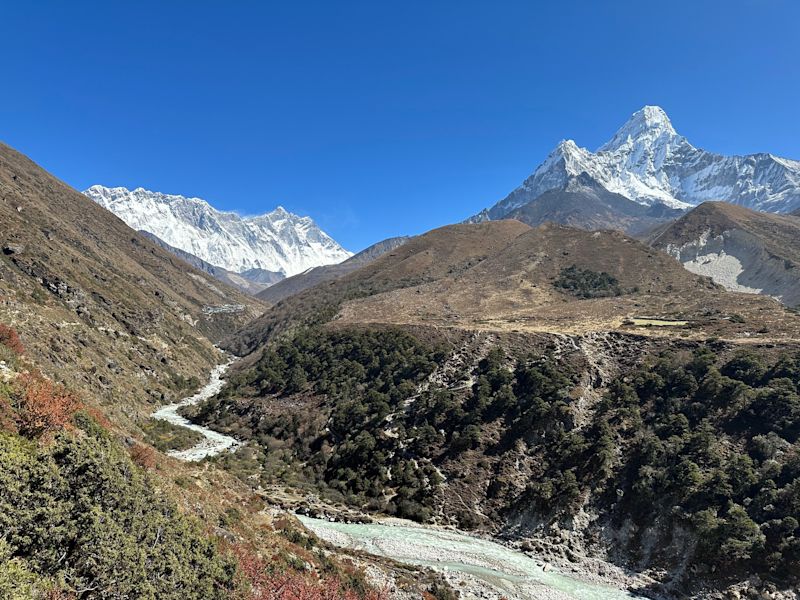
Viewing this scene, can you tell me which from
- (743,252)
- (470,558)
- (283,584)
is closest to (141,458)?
(283,584)

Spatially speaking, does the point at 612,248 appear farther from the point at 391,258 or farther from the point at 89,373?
the point at 89,373

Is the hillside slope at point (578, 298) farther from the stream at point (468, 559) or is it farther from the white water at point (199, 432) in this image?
the stream at point (468, 559)

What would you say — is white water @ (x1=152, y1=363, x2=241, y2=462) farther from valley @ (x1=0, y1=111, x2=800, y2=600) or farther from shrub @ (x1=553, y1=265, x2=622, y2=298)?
shrub @ (x1=553, y1=265, x2=622, y2=298)

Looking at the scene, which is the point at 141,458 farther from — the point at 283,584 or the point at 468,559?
the point at 468,559

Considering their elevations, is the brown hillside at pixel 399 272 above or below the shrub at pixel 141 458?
above

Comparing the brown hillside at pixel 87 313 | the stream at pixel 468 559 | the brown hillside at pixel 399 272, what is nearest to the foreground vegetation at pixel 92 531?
the stream at pixel 468 559

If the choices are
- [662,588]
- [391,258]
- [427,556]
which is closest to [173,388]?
[427,556]
